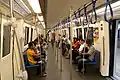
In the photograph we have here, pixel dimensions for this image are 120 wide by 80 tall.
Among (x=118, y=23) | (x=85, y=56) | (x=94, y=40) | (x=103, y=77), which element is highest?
(x=118, y=23)

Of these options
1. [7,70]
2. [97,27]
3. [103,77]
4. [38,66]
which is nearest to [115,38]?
[97,27]

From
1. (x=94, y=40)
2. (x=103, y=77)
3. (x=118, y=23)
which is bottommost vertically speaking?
(x=103, y=77)

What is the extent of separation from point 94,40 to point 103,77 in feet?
4.19

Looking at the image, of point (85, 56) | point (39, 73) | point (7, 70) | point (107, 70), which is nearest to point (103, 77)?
point (107, 70)

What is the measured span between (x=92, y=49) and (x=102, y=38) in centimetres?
97

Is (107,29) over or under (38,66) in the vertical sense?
over

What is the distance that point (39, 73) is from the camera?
702cm

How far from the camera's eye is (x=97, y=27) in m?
6.77

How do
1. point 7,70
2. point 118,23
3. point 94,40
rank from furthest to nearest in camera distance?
point 94,40 → point 118,23 → point 7,70

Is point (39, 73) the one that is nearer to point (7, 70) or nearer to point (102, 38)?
point (102, 38)

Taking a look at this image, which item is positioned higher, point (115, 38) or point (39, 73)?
point (115, 38)

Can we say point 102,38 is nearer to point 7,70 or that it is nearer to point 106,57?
point 106,57

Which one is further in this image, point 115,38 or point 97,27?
point 97,27

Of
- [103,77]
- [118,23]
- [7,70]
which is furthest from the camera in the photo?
[103,77]
